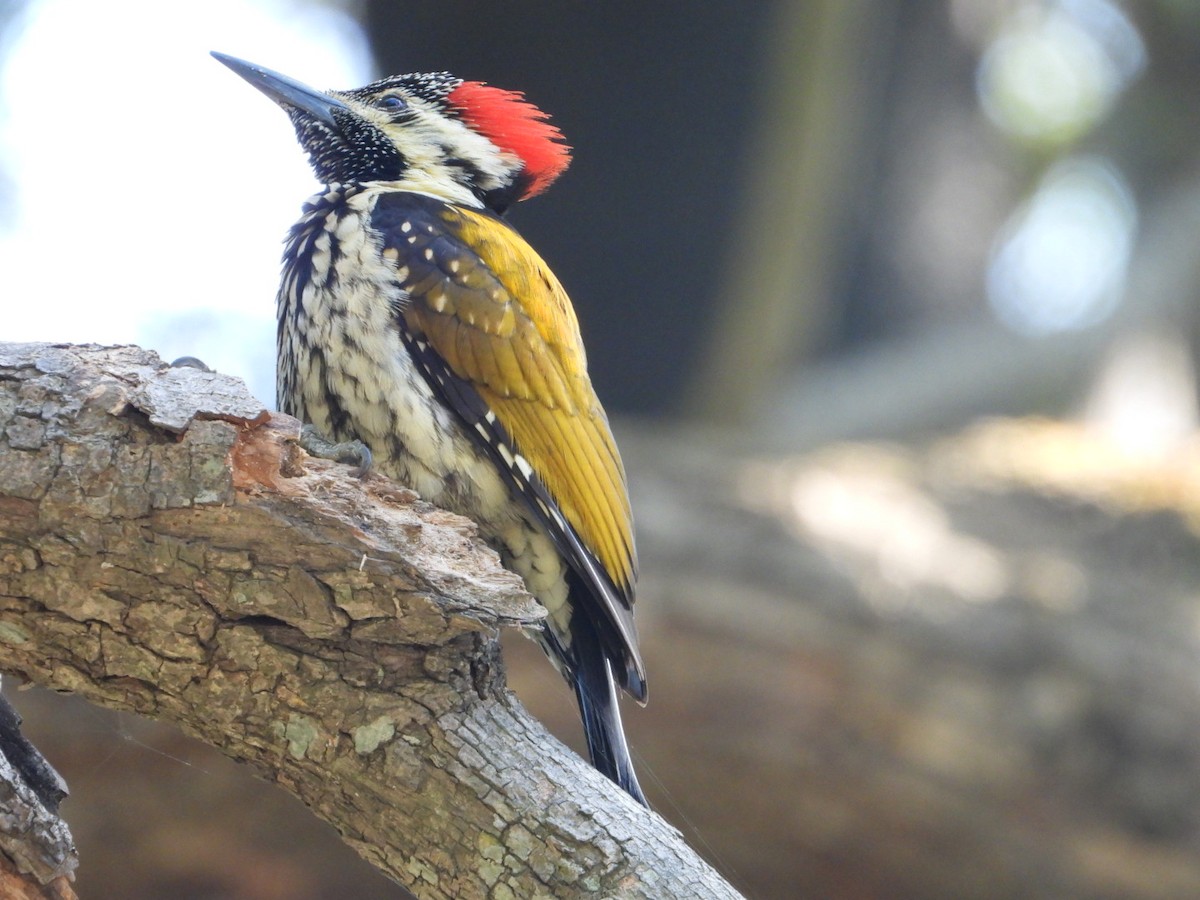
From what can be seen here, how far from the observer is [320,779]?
207cm

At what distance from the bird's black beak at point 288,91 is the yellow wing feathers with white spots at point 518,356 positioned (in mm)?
493

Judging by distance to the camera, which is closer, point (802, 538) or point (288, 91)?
point (288, 91)

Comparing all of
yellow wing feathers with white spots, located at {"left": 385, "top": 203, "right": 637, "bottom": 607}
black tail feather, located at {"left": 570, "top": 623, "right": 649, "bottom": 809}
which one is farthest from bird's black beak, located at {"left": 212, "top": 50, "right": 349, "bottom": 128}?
black tail feather, located at {"left": 570, "top": 623, "right": 649, "bottom": 809}

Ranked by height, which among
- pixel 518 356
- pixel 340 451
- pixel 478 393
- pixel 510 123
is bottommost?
pixel 340 451

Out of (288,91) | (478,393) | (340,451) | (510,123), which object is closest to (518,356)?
(478,393)

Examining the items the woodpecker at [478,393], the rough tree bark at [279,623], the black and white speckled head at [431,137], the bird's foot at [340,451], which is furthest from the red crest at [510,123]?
the rough tree bark at [279,623]

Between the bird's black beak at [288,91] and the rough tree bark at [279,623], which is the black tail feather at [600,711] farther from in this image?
the bird's black beak at [288,91]

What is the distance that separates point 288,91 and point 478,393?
3.51ft

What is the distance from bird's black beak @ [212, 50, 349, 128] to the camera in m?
3.19

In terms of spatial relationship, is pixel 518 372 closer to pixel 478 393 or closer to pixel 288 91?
pixel 478 393

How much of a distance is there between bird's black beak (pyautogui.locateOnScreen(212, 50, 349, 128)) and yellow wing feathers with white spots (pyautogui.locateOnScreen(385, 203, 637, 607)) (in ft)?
1.62

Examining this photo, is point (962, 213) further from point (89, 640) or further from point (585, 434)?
point (89, 640)

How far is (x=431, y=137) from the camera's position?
3.43 m

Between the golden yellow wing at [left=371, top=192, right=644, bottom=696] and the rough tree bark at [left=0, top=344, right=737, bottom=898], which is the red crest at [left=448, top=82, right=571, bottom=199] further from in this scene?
the rough tree bark at [left=0, top=344, right=737, bottom=898]
